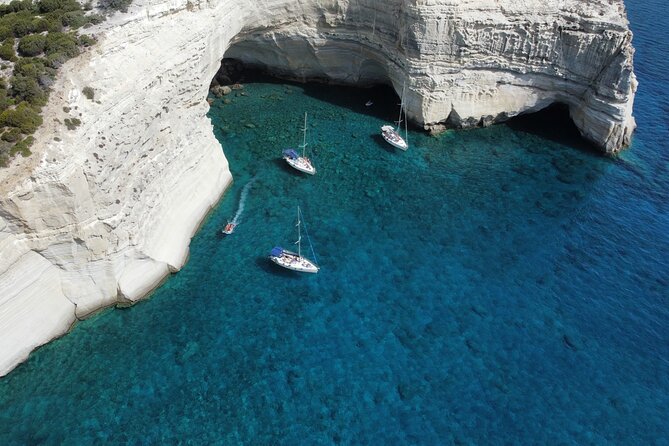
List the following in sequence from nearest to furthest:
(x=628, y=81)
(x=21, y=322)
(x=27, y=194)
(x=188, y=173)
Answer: (x=27, y=194)
(x=21, y=322)
(x=188, y=173)
(x=628, y=81)

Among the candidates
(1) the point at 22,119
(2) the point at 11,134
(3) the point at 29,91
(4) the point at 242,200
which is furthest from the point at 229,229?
Answer: (3) the point at 29,91

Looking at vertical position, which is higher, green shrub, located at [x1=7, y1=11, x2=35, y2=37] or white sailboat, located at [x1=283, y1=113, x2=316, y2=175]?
green shrub, located at [x1=7, y1=11, x2=35, y2=37]

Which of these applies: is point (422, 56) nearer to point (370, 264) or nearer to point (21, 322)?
point (370, 264)

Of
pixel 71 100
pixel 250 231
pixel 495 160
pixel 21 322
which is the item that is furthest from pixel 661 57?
pixel 21 322

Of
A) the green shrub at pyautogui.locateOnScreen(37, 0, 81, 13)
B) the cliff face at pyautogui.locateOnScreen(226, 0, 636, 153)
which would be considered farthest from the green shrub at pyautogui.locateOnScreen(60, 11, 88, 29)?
the cliff face at pyautogui.locateOnScreen(226, 0, 636, 153)

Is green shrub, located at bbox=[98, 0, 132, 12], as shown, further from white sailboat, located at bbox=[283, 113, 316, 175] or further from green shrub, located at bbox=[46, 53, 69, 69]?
white sailboat, located at bbox=[283, 113, 316, 175]

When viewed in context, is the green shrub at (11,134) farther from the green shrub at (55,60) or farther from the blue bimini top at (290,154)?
the blue bimini top at (290,154)

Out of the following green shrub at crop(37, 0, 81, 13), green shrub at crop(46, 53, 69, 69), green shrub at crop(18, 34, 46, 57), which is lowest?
green shrub at crop(46, 53, 69, 69)
